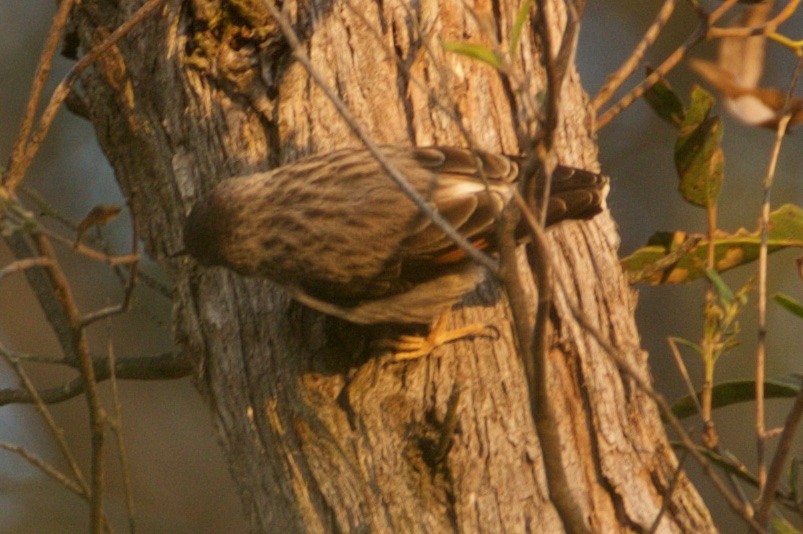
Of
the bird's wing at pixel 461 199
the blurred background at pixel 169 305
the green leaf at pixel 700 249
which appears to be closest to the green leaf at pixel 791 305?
the bird's wing at pixel 461 199

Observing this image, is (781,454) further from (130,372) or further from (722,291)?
(130,372)

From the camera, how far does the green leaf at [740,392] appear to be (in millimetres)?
4391

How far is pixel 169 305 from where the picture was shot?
1004 cm

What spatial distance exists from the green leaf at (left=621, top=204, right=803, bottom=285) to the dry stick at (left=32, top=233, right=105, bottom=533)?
228cm

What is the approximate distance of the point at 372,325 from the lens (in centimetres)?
395

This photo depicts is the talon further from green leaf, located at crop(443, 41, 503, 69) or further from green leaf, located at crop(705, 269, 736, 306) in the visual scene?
green leaf, located at crop(443, 41, 503, 69)

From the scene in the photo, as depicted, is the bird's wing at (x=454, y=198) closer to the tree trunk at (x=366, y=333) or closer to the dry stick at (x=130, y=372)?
the tree trunk at (x=366, y=333)

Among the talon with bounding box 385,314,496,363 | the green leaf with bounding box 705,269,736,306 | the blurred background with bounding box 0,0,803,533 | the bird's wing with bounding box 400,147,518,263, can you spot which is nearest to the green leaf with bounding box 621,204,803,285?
the bird's wing with bounding box 400,147,518,263

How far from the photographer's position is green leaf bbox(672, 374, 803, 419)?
4.39 m

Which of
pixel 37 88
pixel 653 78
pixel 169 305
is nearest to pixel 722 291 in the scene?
pixel 653 78

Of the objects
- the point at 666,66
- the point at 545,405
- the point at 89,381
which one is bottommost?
the point at 545,405

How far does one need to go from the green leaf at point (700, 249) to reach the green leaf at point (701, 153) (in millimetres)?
203

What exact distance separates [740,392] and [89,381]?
103 inches

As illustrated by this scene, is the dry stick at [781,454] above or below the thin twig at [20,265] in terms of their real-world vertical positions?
below
